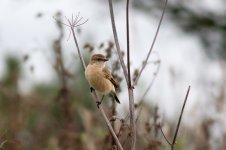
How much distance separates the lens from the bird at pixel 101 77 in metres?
4.37

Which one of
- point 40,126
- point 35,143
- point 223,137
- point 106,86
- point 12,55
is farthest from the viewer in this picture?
point 12,55

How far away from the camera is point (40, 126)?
738 centimetres

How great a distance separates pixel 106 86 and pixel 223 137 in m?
1.74

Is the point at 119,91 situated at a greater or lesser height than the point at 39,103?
greater

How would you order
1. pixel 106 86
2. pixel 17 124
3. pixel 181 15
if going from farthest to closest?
1. pixel 181 15
2. pixel 17 124
3. pixel 106 86

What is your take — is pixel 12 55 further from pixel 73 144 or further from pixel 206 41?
pixel 73 144

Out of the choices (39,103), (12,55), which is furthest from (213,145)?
(12,55)

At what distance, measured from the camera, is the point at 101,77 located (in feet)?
14.4

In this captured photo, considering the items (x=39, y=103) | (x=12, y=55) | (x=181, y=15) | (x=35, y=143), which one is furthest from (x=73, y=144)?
(x=12, y=55)

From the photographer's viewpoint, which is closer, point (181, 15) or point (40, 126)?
point (40, 126)

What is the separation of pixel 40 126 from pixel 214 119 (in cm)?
225

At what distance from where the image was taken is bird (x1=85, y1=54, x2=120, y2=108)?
14.3 ft

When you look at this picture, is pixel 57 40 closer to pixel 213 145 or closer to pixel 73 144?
pixel 73 144

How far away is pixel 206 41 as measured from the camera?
46.2 ft
